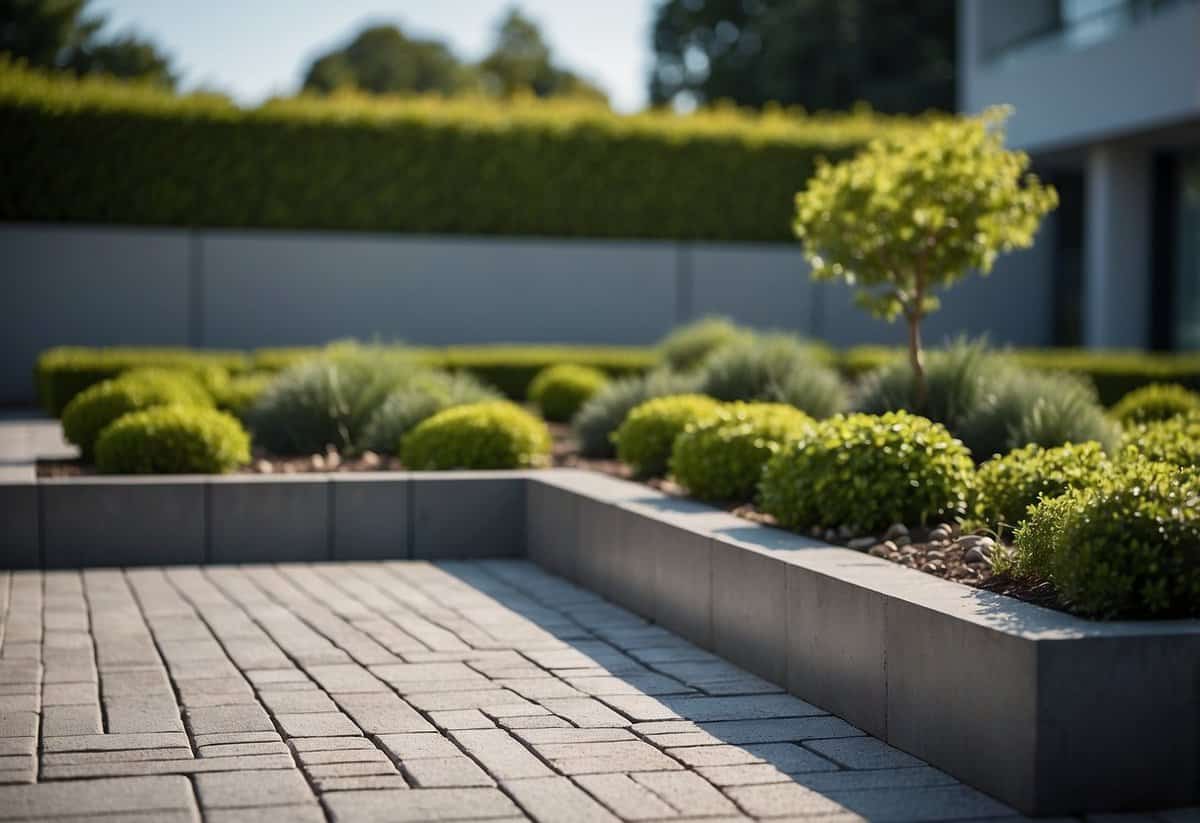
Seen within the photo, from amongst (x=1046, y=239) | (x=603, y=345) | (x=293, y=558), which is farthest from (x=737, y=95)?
(x=293, y=558)

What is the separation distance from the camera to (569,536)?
22.9ft

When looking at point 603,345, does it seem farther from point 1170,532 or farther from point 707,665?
point 1170,532

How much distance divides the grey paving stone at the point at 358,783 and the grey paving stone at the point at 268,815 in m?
0.15

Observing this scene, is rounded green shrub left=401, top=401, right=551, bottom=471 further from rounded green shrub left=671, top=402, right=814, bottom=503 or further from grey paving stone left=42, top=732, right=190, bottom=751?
grey paving stone left=42, top=732, right=190, bottom=751

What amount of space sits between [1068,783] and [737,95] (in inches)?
1133

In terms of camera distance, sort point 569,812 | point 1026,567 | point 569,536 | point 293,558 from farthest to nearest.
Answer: point 293,558
point 569,536
point 1026,567
point 569,812

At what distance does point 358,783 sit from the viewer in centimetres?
367

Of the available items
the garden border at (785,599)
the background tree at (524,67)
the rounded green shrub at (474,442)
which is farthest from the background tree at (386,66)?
the garden border at (785,599)

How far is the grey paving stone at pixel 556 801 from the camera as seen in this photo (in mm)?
3398

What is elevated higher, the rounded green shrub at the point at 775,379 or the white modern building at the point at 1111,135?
the white modern building at the point at 1111,135

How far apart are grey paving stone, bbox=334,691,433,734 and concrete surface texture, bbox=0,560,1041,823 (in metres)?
0.01

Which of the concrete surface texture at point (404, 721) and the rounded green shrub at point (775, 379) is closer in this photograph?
the concrete surface texture at point (404, 721)

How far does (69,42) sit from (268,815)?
32.4 metres

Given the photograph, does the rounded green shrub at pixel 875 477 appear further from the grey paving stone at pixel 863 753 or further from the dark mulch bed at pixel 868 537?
the grey paving stone at pixel 863 753
